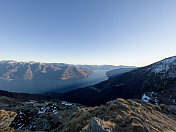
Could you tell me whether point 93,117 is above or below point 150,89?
above

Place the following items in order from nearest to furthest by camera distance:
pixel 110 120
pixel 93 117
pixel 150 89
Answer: pixel 93 117 → pixel 110 120 → pixel 150 89

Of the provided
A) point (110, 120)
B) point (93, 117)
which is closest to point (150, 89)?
point (110, 120)

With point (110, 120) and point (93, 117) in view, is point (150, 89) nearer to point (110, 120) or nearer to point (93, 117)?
point (110, 120)

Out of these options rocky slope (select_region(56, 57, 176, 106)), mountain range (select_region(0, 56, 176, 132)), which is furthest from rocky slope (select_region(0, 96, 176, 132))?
rocky slope (select_region(56, 57, 176, 106))

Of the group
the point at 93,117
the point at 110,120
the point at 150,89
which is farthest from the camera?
the point at 150,89

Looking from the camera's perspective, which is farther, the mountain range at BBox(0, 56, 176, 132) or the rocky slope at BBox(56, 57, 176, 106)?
the rocky slope at BBox(56, 57, 176, 106)

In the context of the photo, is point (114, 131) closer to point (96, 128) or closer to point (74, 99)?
point (96, 128)

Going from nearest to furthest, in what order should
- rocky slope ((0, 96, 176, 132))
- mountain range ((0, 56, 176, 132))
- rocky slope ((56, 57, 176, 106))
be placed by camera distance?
rocky slope ((0, 96, 176, 132)) < mountain range ((0, 56, 176, 132)) < rocky slope ((56, 57, 176, 106))

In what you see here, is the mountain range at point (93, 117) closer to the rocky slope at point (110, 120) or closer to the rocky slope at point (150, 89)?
the rocky slope at point (110, 120)

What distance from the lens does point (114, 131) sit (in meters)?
6.08

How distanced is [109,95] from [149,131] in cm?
8743

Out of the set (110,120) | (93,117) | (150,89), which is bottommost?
(150,89)

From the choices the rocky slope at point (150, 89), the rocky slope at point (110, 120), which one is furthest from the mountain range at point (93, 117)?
the rocky slope at point (150, 89)

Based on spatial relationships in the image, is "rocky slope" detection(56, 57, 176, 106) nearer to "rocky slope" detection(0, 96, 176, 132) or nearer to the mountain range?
the mountain range
